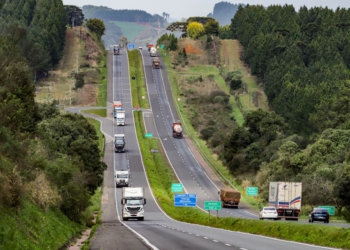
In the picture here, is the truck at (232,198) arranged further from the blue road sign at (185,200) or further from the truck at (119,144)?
the truck at (119,144)

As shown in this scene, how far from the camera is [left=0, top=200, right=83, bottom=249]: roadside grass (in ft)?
88.8

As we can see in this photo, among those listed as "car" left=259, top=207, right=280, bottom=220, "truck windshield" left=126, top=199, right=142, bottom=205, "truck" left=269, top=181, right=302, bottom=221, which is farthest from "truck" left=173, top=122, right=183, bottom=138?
"car" left=259, top=207, right=280, bottom=220

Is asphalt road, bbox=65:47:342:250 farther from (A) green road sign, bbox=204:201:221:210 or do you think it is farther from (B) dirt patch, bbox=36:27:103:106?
(B) dirt patch, bbox=36:27:103:106

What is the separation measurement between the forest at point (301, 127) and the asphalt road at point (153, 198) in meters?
7.74

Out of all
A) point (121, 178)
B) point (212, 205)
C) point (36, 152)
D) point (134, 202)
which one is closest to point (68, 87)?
point (121, 178)

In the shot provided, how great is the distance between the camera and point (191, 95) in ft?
595

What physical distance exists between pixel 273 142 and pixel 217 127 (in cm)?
2887

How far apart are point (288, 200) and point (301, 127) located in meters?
55.7

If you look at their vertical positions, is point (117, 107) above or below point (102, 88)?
below

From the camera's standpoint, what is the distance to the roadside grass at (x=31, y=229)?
27.1 meters

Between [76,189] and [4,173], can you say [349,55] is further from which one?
[4,173]

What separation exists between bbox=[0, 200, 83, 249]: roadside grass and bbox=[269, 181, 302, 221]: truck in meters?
36.1

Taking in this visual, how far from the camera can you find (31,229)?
33.1 metres

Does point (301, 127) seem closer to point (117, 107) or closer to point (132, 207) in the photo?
point (117, 107)
